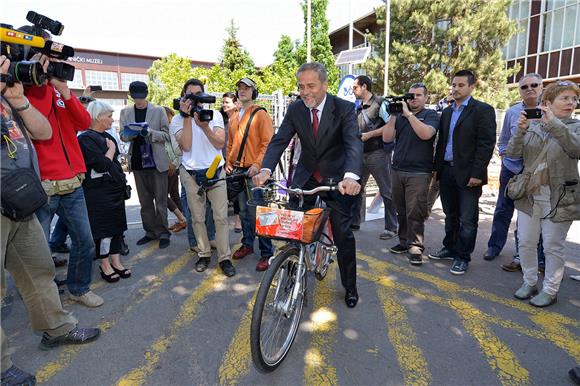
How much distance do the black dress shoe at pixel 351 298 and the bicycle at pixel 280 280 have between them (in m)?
0.69

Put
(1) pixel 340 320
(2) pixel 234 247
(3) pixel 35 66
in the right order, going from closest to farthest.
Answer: (3) pixel 35 66
(1) pixel 340 320
(2) pixel 234 247

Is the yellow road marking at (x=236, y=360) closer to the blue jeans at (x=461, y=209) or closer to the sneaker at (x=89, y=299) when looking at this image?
the sneaker at (x=89, y=299)

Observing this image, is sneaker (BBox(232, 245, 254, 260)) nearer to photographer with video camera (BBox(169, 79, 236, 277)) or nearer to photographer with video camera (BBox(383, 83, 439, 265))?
photographer with video camera (BBox(169, 79, 236, 277))

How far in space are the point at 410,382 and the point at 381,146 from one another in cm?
368

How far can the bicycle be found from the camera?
2.46m

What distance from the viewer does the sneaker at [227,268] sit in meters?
4.21

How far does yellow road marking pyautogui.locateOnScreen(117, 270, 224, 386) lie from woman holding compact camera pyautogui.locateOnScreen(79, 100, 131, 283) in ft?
3.35

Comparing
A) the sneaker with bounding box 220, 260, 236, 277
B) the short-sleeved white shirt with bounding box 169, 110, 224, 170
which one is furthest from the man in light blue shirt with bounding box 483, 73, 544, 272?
the short-sleeved white shirt with bounding box 169, 110, 224, 170

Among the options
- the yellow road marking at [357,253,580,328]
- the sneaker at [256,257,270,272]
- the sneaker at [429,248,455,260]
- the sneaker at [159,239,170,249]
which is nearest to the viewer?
the yellow road marking at [357,253,580,328]

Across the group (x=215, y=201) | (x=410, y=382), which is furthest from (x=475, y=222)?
(x=215, y=201)

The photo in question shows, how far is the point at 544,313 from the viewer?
131 inches

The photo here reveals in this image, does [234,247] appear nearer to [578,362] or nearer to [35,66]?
[35,66]

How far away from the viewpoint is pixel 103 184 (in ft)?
12.6

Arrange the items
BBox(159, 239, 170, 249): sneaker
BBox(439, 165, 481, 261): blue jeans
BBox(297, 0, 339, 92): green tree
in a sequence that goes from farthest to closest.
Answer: BBox(297, 0, 339, 92): green tree → BBox(159, 239, 170, 249): sneaker → BBox(439, 165, 481, 261): blue jeans
